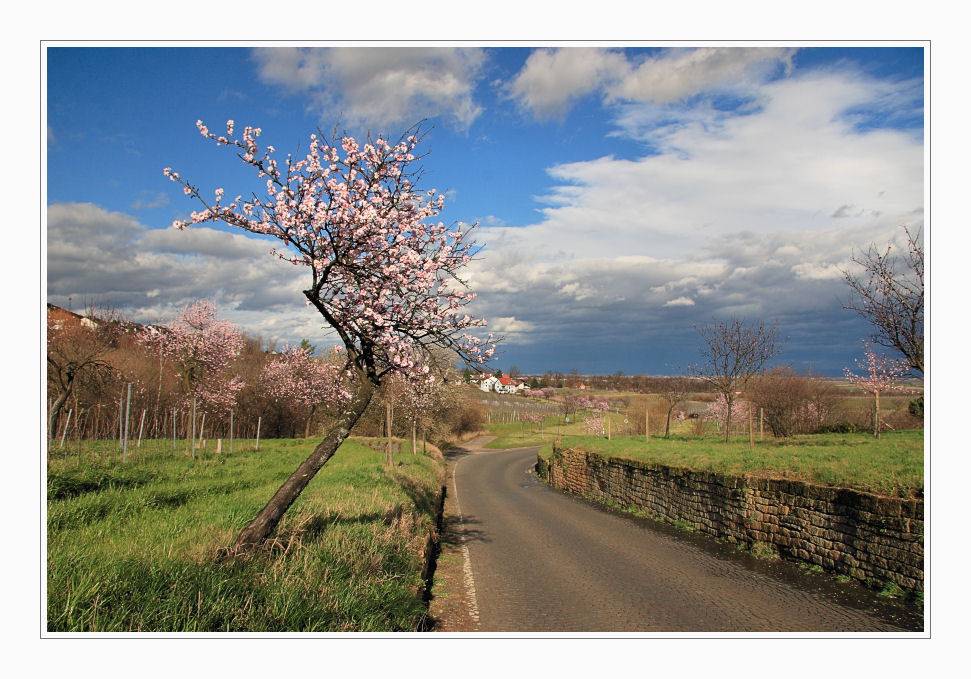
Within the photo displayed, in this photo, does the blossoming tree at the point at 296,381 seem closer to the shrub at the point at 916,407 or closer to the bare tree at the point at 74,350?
the bare tree at the point at 74,350

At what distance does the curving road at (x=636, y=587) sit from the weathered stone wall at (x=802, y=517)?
0.47 meters

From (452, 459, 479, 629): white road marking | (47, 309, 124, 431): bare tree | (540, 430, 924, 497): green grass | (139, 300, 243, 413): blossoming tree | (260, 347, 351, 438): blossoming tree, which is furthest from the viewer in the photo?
(260, 347, 351, 438): blossoming tree

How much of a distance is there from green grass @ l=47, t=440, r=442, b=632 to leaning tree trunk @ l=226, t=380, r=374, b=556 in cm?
22

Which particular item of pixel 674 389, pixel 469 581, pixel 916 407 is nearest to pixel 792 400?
pixel 916 407

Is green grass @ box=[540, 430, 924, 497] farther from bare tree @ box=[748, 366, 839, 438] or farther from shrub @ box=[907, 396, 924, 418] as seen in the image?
→ bare tree @ box=[748, 366, 839, 438]

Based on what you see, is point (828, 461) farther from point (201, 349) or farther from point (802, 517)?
point (201, 349)

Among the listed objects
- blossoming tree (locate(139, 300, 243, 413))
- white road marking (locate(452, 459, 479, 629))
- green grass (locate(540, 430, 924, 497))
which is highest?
blossoming tree (locate(139, 300, 243, 413))

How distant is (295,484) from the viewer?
737cm

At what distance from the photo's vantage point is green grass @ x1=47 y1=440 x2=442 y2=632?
4.62 m

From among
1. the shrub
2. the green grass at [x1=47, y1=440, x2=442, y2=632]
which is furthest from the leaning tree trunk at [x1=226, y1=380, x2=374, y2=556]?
the shrub

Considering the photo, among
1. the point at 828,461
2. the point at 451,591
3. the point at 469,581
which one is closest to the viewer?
the point at 451,591

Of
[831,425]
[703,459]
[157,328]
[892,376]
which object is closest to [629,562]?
[703,459]

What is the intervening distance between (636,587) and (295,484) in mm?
5275

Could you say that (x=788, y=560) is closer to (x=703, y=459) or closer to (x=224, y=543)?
(x=703, y=459)
